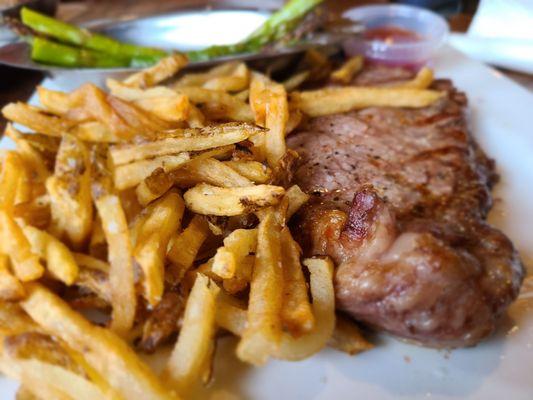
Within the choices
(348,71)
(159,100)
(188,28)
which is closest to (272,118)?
(159,100)

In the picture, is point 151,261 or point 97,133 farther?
point 97,133

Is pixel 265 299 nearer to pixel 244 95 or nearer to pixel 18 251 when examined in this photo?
pixel 18 251

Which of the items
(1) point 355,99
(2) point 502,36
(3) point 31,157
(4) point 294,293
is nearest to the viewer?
(4) point 294,293

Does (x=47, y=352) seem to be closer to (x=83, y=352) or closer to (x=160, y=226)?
(x=83, y=352)

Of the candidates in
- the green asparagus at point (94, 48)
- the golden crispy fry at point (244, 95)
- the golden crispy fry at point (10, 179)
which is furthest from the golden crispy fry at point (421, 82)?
the golden crispy fry at point (10, 179)

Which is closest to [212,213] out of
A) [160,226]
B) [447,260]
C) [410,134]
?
[160,226]

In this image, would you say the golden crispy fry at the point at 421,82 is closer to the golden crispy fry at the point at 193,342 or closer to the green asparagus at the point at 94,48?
the green asparagus at the point at 94,48

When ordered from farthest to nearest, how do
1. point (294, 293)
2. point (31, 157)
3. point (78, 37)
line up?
point (78, 37)
point (31, 157)
point (294, 293)
